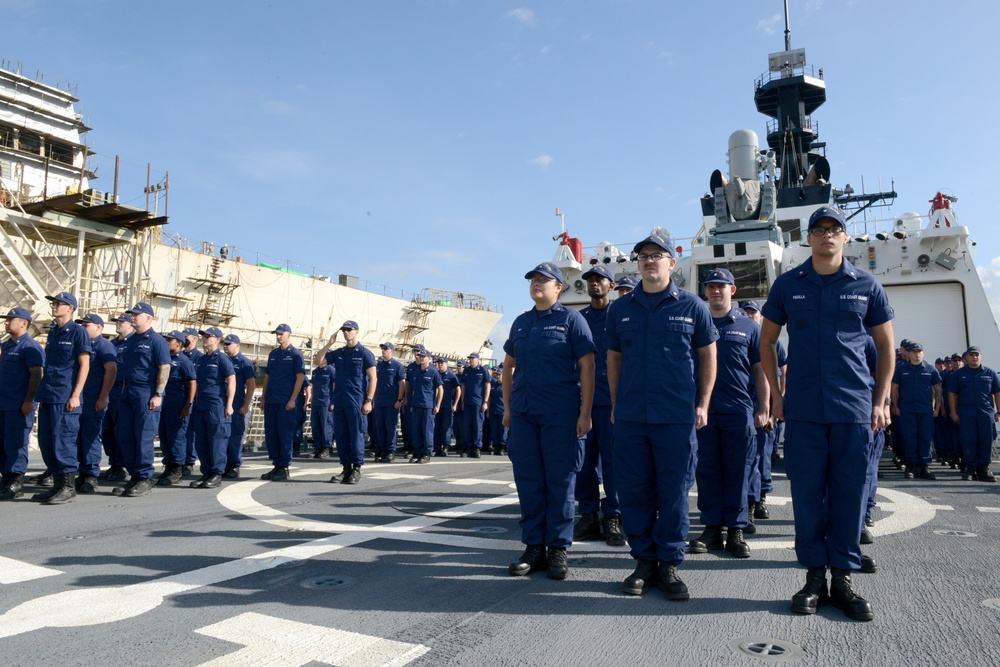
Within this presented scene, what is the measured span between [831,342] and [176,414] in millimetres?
7019

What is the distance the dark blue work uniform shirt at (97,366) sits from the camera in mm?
6645

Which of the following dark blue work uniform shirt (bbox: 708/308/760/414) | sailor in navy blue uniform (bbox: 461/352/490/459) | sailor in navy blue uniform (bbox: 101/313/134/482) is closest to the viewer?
dark blue work uniform shirt (bbox: 708/308/760/414)

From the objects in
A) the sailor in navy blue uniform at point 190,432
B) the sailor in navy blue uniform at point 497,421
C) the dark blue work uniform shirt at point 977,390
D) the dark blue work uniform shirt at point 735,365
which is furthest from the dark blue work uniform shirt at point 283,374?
the dark blue work uniform shirt at point 977,390

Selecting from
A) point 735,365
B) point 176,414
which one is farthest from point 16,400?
point 735,365

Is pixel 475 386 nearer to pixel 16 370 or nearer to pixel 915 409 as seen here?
pixel 915 409

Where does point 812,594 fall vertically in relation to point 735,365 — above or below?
below

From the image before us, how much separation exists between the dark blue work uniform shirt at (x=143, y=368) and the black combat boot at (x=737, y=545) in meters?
5.50

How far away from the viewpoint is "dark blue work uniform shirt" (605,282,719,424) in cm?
335

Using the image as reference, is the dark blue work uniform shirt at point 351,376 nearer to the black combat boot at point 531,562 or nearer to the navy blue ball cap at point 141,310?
Answer: the navy blue ball cap at point 141,310

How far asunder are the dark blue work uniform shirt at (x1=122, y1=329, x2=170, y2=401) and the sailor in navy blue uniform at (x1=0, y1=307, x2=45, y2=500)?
29.3 inches

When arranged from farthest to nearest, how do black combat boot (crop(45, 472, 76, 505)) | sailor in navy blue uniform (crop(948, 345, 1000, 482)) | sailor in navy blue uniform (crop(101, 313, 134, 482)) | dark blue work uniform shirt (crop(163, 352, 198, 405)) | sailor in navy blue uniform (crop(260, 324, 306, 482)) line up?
1. sailor in navy blue uniform (crop(948, 345, 1000, 482))
2. sailor in navy blue uniform (crop(260, 324, 306, 482))
3. dark blue work uniform shirt (crop(163, 352, 198, 405))
4. sailor in navy blue uniform (crop(101, 313, 134, 482))
5. black combat boot (crop(45, 472, 76, 505))

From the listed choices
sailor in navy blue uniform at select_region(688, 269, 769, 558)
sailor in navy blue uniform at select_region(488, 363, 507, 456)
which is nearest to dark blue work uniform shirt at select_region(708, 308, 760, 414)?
sailor in navy blue uniform at select_region(688, 269, 769, 558)

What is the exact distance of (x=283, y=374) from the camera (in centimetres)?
823

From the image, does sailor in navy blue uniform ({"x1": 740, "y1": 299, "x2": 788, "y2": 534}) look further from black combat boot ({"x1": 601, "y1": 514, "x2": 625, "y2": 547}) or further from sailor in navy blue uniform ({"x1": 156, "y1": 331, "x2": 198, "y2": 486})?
sailor in navy blue uniform ({"x1": 156, "y1": 331, "x2": 198, "y2": 486})
